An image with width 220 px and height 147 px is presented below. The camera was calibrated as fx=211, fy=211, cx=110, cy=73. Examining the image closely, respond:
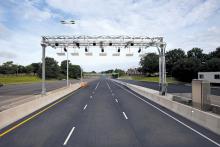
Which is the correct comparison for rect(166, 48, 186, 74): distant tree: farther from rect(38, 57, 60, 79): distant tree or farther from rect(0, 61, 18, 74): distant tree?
rect(0, 61, 18, 74): distant tree

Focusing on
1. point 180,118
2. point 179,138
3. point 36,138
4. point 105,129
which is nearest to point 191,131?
point 179,138

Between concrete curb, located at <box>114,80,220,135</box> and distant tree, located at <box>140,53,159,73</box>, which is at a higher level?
distant tree, located at <box>140,53,159,73</box>

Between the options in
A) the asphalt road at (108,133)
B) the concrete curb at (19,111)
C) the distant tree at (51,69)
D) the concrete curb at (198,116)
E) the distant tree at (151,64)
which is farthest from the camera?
the distant tree at (51,69)

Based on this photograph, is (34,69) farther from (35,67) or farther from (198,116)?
(198,116)

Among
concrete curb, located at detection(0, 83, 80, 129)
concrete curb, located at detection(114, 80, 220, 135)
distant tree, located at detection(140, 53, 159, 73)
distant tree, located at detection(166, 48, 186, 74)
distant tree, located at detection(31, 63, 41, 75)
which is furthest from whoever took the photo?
distant tree, located at detection(31, 63, 41, 75)

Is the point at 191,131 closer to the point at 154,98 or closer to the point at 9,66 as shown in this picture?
the point at 154,98

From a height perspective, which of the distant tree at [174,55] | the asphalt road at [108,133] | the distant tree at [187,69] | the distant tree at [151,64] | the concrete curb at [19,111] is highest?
the distant tree at [174,55]

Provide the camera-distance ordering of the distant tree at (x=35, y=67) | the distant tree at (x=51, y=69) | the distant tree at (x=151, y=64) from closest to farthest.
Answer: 1. the distant tree at (x=151, y=64)
2. the distant tree at (x=51, y=69)
3. the distant tree at (x=35, y=67)

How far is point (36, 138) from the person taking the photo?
8.99 metres

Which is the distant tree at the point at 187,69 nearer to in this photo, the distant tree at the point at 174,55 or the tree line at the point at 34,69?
the distant tree at the point at 174,55

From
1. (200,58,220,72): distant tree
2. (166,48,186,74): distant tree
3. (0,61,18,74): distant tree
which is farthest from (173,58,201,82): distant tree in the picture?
(0,61,18,74): distant tree

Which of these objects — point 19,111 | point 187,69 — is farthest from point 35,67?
point 19,111

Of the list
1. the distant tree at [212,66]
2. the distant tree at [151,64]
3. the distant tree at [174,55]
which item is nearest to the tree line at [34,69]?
the distant tree at [151,64]

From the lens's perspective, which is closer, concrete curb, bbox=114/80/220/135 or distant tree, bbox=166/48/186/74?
concrete curb, bbox=114/80/220/135
